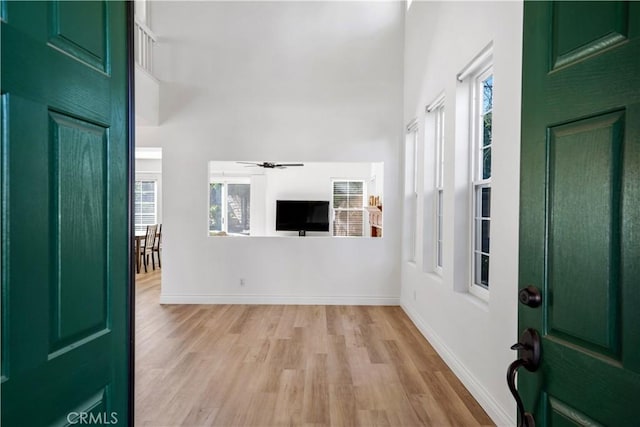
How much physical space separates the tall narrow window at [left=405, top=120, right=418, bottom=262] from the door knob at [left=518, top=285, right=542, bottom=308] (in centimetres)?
423

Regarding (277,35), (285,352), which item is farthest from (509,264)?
(277,35)

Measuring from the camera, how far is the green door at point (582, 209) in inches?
→ 30.5

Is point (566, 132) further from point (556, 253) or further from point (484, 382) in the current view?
point (484, 382)

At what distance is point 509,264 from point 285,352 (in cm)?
219

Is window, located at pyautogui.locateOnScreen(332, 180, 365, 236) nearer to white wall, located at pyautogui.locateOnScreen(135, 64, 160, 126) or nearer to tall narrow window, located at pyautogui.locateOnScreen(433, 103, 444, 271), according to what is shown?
white wall, located at pyautogui.locateOnScreen(135, 64, 160, 126)

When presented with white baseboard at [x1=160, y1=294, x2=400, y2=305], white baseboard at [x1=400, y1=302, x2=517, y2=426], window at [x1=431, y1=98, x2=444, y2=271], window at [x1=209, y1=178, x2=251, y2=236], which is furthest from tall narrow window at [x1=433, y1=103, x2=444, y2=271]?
window at [x1=209, y1=178, x2=251, y2=236]

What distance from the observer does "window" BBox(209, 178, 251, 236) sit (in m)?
10.1

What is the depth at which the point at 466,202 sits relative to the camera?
326cm

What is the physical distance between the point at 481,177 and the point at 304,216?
16.6 feet

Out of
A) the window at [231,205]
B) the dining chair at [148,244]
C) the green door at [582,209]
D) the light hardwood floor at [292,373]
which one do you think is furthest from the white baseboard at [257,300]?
the window at [231,205]

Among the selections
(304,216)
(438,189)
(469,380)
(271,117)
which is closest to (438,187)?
(438,189)

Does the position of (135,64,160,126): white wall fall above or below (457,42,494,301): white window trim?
above

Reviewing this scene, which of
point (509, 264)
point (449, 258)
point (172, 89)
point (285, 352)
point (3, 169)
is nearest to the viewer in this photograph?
point (3, 169)

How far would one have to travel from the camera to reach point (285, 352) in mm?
3641
